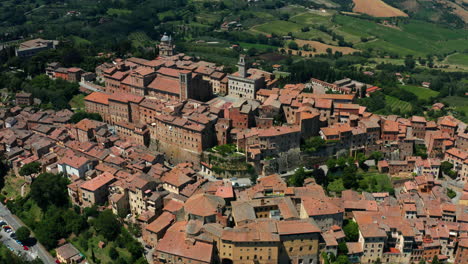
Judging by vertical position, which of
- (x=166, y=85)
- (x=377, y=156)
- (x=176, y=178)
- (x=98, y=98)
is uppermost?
(x=166, y=85)

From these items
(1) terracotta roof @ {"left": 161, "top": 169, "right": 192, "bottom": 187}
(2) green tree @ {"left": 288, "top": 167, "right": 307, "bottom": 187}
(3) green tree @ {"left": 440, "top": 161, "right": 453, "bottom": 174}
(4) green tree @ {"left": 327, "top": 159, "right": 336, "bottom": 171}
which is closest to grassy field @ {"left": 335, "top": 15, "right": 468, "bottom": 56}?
(3) green tree @ {"left": 440, "top": 161, "right": 453, "bottom": 174}

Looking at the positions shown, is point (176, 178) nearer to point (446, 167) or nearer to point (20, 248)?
point (20, 248)

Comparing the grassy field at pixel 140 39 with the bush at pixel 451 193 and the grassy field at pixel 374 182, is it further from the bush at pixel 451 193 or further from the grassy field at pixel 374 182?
the bush at pixel 451 193

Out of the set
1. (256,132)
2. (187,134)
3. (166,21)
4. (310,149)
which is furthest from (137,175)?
(166,21)

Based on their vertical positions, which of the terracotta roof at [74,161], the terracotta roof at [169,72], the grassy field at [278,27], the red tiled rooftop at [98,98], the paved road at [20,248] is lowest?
the paved road at [20,248]

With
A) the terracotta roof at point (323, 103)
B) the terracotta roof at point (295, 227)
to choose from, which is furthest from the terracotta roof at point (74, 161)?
the terracotta roof at point (323, 103)

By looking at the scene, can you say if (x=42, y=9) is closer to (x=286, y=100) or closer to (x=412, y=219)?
(x=286, y=100)

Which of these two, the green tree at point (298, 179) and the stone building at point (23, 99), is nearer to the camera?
the green tree at point (298, 179)

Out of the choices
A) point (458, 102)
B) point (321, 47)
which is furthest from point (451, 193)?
point (321, 47)
